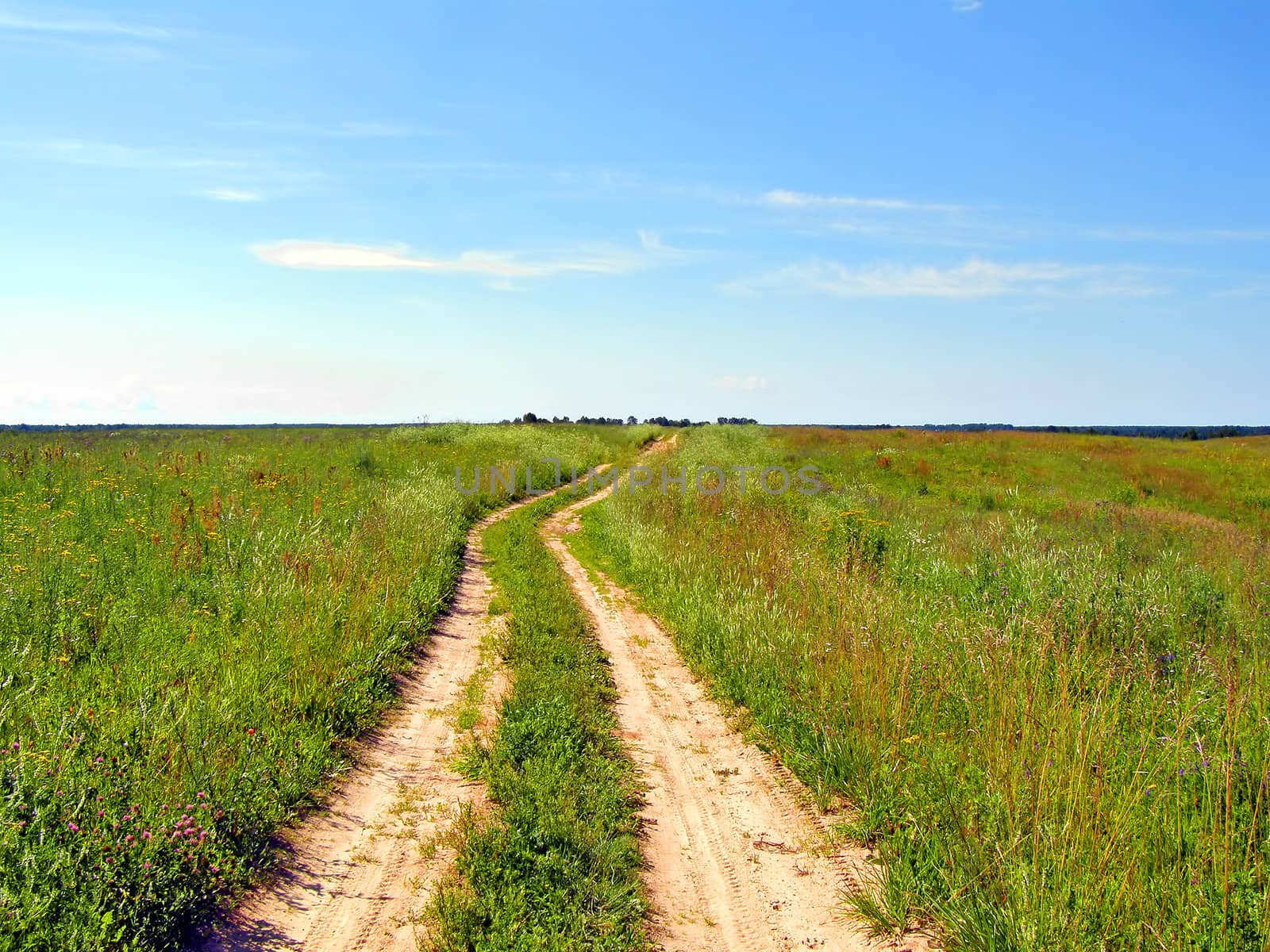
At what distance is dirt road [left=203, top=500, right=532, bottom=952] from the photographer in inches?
139

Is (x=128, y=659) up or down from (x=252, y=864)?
up

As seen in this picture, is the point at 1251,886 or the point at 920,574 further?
the point at 920,574

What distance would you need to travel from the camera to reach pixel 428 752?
18.5ft

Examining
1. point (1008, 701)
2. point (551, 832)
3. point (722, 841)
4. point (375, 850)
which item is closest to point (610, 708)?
point (722, 841)

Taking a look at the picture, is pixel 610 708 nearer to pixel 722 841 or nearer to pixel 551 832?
pixel 722 841

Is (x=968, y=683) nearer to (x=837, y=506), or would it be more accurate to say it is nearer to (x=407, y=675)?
(x=407, y=675)

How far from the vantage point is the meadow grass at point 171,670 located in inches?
134

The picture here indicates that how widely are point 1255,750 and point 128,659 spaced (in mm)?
7583

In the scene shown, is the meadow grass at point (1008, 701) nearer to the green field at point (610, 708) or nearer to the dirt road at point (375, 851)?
the green field at point (610, 708)

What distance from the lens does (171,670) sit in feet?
17.7

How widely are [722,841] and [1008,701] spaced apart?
6.85 ft

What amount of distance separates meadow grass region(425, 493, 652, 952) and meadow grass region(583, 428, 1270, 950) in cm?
128

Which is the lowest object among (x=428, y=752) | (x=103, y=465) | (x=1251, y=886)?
(x=428, y=752)

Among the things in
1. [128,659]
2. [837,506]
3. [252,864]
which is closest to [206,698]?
[128,659]
